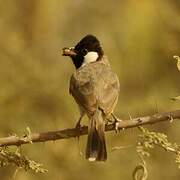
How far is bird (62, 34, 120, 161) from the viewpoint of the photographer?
4984 millimetres

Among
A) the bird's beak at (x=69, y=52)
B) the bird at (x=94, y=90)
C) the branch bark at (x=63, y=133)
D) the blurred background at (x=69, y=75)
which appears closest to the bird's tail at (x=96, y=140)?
A: the bird at (x=94, y=90)

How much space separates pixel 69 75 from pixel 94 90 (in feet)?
6.17

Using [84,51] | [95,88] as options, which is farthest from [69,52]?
[95,88]

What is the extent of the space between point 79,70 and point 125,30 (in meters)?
1.65

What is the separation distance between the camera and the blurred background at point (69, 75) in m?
6.66

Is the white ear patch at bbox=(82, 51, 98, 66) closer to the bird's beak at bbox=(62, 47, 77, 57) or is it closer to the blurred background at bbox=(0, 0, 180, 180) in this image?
the bird's beak at bbox=(62, 47, 77, 57)

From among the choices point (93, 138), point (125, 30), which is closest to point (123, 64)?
point (125, 30)

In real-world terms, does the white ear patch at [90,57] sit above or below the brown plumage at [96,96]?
above

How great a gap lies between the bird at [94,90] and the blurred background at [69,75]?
2.71 ft

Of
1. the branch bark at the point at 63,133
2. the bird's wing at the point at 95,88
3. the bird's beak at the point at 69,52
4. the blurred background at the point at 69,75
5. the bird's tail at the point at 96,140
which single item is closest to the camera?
the branch bark at the point at 63,133

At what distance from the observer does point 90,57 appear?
595 centimetres

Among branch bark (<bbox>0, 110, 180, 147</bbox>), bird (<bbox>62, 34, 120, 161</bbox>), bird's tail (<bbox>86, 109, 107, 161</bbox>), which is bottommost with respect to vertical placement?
branch bark (<bbox>0, 110, 180, 147</bbox>)

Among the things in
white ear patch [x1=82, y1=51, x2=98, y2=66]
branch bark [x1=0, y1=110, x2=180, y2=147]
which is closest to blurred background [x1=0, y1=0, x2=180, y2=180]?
white ear patch [x1=82, y1=51, x2=98, y2=66]

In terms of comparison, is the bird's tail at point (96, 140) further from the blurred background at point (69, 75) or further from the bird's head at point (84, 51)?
the blurred background at point (69, 75)
